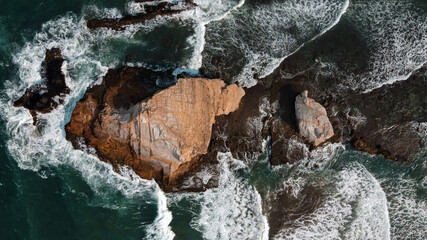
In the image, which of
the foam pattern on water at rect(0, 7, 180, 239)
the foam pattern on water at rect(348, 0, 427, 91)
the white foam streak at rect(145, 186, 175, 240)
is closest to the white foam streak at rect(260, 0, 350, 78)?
the foam pattern on water at rect(348, 0, 427, 91)

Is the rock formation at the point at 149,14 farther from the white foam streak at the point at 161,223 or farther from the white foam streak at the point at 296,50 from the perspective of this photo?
the white foam streak at the point at 161,223

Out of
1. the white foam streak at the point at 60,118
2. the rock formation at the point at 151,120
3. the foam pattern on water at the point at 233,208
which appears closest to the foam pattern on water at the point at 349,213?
the foam pattern on water at the point at 233,208

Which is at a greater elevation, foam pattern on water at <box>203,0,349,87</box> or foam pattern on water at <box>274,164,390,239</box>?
foam pattern on water at <box>203,0,349,87</box>

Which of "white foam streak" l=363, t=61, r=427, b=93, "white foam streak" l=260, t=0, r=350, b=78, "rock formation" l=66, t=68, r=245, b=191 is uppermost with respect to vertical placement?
"white foam streak" l=260, t=0, r=350, b=78

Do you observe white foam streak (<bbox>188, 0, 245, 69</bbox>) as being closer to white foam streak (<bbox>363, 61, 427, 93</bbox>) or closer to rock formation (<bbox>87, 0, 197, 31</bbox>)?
rock formation (<bbox>87, 0, 197, 31</bbox>)

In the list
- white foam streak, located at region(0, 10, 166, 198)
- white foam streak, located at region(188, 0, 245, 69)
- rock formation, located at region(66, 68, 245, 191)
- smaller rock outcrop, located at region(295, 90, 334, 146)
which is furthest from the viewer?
white foam streak, located at region(188, 0, 245, 69)

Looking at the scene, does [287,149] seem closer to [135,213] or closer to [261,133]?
[261,133]

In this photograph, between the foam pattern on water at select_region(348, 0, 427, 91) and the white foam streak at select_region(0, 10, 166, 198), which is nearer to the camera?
the white foam streak at select_region(0, 10, 166, 198)
